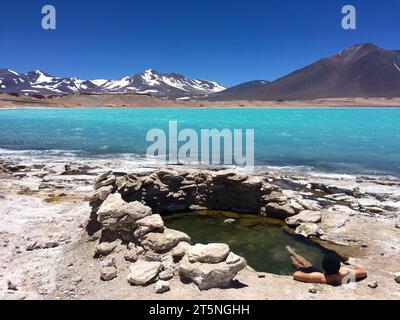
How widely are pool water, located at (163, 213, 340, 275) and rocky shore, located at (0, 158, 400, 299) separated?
2.13 ft

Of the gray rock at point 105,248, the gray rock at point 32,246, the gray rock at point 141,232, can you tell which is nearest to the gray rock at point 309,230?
the gray rock at point 141,232

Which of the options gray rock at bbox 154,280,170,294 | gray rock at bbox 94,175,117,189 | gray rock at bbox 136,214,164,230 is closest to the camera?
gray rock at bbox 154,280,170,294

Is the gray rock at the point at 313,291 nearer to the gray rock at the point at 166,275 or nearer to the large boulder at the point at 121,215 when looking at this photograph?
the gray rock at the point at 166,275

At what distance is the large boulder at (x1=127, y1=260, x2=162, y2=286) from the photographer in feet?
30.2

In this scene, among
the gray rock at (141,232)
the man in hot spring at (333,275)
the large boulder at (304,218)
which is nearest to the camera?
the man in hot spring at (333,275)

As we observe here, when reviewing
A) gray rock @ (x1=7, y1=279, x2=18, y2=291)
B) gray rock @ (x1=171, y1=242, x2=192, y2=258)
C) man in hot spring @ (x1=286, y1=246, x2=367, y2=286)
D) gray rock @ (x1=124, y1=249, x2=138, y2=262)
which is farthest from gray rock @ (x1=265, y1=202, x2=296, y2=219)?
gray rock @ (x1=7, y1=279, x2=18, y2=291)

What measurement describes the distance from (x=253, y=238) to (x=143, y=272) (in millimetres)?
5607

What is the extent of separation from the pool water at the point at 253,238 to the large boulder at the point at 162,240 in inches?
99.5

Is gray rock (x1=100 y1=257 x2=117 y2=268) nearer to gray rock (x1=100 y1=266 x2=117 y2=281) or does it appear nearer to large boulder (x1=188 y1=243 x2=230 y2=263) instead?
gray rock (x1=100 y1=266 x2=117 y2=281)

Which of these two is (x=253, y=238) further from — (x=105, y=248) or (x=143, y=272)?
(x=143, y=272)

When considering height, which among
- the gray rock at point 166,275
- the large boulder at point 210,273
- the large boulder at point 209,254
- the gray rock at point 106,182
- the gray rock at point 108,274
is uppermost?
the gray rock at point 106,182

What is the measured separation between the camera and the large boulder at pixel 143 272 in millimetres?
9211

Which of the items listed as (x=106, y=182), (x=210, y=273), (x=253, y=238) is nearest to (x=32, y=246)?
(x=106, y=182)
